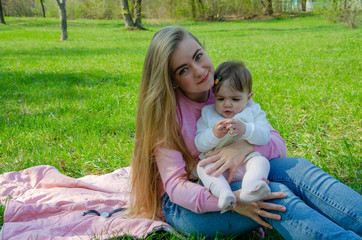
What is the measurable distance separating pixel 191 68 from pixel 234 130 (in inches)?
19.8

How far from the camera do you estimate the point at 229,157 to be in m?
2.02

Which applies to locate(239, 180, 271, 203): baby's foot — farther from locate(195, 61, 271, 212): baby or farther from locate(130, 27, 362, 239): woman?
locate(130, 27, 362, 239): woman

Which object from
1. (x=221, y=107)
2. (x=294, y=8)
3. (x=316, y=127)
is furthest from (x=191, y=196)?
(x=294, y=8)

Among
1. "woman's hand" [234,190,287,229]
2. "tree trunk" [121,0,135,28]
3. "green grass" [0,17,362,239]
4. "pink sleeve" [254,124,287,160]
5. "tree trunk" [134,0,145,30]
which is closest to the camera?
"woman's hand" [234,190,287,229]

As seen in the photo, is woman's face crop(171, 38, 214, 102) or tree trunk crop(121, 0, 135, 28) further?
tree trunk crop(121, 0, 135, 28)

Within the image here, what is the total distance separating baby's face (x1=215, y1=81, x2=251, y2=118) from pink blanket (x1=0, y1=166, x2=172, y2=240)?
2.72 ft

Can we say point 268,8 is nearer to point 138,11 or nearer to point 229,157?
point 138,11

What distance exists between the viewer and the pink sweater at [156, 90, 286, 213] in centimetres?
193

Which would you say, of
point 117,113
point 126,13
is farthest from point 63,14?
point 117,113

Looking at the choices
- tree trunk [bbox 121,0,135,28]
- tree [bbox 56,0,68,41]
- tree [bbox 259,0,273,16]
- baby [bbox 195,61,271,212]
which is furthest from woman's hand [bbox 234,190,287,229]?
tree [bbox 259,0,273,16]

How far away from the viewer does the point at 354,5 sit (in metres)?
15.0

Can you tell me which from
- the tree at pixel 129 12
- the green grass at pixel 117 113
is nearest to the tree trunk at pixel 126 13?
the tree at pixel 129 12

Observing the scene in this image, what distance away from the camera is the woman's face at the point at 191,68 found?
6.92 ft

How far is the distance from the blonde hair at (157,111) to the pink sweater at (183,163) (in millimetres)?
70
